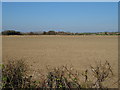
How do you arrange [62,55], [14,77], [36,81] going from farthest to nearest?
[62,55]
[36,81]
[14,77]

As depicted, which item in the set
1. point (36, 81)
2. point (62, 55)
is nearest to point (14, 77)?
point (36, 81)

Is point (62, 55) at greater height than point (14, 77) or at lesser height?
lesser

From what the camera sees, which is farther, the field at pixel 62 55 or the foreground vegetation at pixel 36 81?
the field at pixel 62 55

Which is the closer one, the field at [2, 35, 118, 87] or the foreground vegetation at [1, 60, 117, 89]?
the foreground vegetation at [1, 60, 117, 89]

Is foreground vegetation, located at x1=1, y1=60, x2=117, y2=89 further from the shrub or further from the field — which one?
the field

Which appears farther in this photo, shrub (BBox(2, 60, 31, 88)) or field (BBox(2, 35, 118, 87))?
field (BBox(2, 35, 118, 87))

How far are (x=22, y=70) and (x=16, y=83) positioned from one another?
28 centimetres

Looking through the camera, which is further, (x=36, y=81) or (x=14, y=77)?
(x=36, y=81)

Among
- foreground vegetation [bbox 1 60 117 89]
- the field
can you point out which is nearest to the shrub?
foreground vegetation [bbox 1 60 117 89]

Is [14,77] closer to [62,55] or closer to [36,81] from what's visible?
[36,81]

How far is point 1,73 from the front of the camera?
133 inches

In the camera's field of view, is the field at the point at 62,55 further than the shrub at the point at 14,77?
Yes

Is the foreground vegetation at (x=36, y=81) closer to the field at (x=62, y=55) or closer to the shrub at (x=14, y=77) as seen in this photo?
the shrub at (x=14, y=77)

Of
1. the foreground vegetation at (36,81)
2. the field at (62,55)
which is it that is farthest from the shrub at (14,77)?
the field at (62,55)
